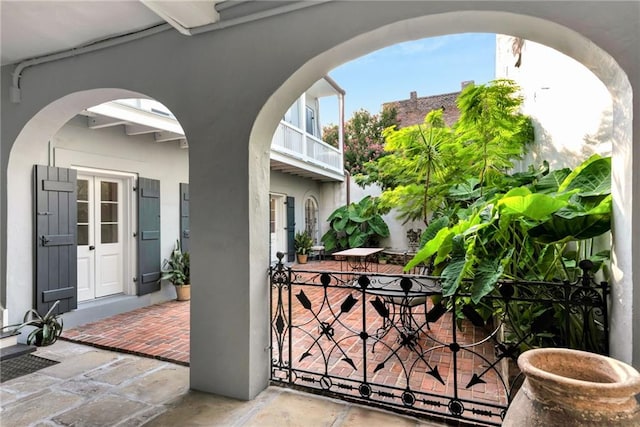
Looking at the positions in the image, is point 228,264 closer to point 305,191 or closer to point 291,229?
point 291,229

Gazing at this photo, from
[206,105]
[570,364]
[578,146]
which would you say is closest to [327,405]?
[570,364]

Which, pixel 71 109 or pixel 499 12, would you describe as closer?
pixel 499 12

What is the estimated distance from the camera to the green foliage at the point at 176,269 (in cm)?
554

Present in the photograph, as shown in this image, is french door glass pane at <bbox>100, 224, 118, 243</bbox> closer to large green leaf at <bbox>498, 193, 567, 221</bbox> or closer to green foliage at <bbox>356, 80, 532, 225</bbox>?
green foliage at <bbox>356, 80, 532, 225</bbox>

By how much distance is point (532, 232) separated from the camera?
6.97 ft

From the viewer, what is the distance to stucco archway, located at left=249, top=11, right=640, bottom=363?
1.69m

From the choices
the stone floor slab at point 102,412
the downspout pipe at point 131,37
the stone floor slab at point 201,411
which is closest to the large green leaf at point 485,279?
the stone floor slab at point 201,411

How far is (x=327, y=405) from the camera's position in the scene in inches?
93.9

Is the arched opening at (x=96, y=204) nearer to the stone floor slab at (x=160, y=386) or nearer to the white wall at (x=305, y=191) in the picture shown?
the stone floor slab at (x=160, y=386)

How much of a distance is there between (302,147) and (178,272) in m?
4.66

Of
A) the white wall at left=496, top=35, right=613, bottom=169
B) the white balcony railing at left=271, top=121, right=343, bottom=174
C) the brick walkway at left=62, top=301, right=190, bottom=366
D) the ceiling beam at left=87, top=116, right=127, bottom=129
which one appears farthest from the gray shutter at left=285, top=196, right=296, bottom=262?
the white wall at left=496, top=35, right=613, bottom=169

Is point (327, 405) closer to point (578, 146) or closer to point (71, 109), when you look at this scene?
point (578, 146)

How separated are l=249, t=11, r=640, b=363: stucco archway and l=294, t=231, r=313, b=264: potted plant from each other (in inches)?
307

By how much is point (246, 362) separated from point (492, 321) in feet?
9.91
